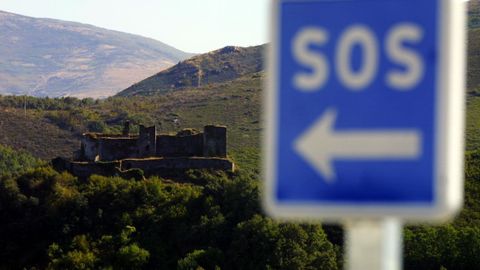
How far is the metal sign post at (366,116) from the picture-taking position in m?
3.05

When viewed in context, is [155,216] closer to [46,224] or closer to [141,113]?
[46,224]

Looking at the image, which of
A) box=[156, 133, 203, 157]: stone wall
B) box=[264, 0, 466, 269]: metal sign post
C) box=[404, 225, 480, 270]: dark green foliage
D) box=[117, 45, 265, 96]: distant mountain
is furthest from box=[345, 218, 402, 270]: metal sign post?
box=[117, 45, 265, 96]: distant mountain

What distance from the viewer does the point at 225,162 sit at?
57.4 metres

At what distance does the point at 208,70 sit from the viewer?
168m

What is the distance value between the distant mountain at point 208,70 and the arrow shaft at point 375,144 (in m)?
152

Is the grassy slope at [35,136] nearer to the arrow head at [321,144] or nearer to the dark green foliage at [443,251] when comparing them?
the dark green foliage at [443,251]

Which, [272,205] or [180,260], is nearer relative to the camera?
[272,205]

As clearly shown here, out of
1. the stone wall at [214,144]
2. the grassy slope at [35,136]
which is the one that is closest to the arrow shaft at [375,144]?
the stone wall at [214,144]

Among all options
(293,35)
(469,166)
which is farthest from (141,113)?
(293,35)

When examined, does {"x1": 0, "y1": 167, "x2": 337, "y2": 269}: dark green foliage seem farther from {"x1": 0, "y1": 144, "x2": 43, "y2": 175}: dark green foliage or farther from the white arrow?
the white arrow

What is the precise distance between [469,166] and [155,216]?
61.9ft

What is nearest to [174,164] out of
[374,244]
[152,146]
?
[152,146]

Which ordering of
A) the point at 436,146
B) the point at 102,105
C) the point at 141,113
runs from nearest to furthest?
the point at 436,146, the point at 141,113, the point at 102,105

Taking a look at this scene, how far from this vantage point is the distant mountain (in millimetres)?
161850
